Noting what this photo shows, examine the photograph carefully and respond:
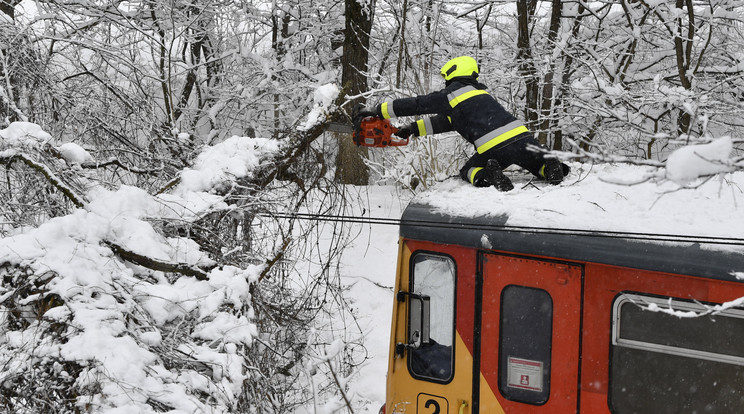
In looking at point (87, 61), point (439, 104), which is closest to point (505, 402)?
point (439, 104)

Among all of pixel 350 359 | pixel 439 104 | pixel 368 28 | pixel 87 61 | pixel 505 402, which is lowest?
pixel 350 359

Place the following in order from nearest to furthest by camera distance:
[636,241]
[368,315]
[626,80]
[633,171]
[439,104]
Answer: [636,241], [633,171], [439,104], [368,315], [626,80]

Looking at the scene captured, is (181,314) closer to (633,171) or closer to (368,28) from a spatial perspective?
(633,171)

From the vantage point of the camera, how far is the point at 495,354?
3943 millimetres

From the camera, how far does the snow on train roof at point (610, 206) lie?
3504 mm

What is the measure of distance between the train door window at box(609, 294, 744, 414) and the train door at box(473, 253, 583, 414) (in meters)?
0.24

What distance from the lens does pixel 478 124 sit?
4902 mm

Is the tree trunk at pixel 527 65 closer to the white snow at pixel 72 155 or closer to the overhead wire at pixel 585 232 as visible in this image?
the overhead wire at pixel 585 232

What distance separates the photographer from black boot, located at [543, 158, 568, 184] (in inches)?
177

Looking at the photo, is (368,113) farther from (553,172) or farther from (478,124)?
(553,172)

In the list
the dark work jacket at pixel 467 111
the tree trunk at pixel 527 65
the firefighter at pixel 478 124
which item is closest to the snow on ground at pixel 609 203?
the firefighter at pixel 478 124

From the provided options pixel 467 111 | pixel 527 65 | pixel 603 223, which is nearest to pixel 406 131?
pixel 467 111

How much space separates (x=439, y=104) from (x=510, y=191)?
3.73 feet

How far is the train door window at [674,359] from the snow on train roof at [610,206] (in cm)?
41
